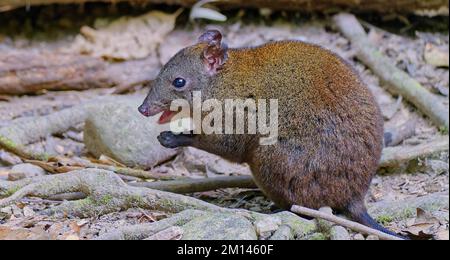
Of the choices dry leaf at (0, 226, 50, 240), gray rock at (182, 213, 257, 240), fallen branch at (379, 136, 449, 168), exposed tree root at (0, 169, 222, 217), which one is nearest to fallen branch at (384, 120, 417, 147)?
fallen branch at (379, 136, 449, 168)

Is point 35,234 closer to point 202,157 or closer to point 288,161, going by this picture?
point 288,161

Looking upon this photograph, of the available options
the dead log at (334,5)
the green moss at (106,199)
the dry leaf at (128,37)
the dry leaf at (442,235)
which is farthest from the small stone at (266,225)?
the dead log at (334,5)

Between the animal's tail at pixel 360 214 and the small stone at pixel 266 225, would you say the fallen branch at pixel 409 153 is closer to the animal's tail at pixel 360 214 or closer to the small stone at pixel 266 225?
the animal's tail at pixel 360 214

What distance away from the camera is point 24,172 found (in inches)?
269

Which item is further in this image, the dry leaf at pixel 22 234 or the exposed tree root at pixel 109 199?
the exposed tree root at pixel 109 199

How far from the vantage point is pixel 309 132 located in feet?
19.6

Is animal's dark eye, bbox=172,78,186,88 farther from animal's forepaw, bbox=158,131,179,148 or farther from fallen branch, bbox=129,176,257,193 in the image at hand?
fallen branch, bbox=129,176,257,193

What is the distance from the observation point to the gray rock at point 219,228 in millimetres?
5227

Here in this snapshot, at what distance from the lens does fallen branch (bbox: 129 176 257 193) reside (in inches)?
262

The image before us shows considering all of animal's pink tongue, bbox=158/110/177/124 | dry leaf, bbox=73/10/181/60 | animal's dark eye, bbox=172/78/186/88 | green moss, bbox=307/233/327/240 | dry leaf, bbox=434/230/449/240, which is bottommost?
dry leaf, bbox=434/230/449/240

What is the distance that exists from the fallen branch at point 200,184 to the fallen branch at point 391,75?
2.67 metres

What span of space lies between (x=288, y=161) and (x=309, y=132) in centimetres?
29

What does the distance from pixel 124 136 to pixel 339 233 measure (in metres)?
2.96

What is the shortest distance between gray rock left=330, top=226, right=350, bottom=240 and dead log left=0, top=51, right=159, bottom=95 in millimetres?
4470
